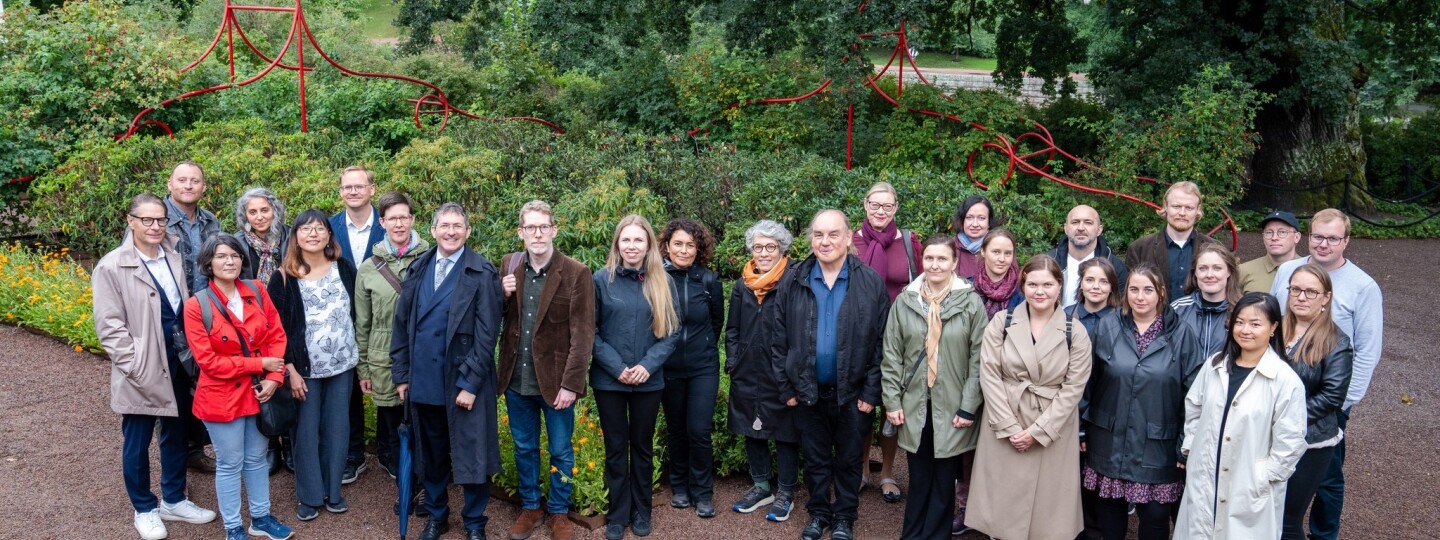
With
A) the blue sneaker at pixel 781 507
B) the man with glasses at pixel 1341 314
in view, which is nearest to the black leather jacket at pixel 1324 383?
the man with glasses at pixel 1341 314

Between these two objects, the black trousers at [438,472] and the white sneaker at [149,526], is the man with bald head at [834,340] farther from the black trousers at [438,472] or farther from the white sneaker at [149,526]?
the white sneaker at [149,526]

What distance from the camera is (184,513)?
5.17 meters

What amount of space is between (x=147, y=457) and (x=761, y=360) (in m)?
2.86

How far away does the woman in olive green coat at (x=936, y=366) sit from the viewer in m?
4.83

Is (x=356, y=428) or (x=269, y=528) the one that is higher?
(x=356, y=428)

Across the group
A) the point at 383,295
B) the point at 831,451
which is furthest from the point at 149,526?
the point at 831,451

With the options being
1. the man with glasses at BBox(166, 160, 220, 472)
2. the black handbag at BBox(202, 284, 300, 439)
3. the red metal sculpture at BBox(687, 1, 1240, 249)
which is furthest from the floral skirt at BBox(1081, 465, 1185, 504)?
the man with glasses at BBox(166, 160, 220, 472)

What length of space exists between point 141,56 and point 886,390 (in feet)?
30.6

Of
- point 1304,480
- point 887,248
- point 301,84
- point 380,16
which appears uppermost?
point 380,16

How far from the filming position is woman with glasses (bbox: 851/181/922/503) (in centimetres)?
555

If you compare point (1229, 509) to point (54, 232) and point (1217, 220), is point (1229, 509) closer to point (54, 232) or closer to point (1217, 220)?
point (1217, 220)

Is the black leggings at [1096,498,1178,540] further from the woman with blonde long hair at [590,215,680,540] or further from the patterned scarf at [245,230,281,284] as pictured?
the patterned scarf at [245,230,281,284]

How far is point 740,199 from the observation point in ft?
26.1

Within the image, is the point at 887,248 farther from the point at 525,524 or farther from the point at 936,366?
the point at 525,524
